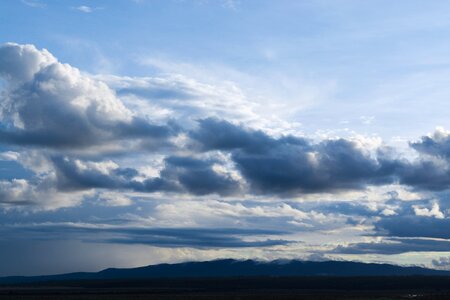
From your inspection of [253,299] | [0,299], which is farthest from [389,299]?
[0,299]

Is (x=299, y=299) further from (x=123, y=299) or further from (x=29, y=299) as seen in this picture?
(x=29, y=299)

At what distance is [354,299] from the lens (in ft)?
451

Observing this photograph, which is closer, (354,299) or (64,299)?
(354,299)

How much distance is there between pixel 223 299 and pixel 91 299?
104 ft

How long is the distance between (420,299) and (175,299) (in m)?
52.2

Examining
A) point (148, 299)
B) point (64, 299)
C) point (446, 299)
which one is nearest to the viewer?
point (446, 299)

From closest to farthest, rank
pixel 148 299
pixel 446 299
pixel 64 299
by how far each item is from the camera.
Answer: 1. pixel 446 299
2. pixel 148 299
3. pixel 64 299

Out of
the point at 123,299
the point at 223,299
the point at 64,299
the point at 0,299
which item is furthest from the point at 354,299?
the point at 0,299

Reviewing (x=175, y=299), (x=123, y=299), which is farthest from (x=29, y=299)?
(x=175, y=299)

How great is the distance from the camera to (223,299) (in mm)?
143250

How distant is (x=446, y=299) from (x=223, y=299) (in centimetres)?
4624

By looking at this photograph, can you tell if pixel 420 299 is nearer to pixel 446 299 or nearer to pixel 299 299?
pixel 446 299

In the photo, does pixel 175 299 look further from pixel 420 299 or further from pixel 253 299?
pixel 420 299

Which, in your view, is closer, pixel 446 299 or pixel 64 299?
pixel 446 299
